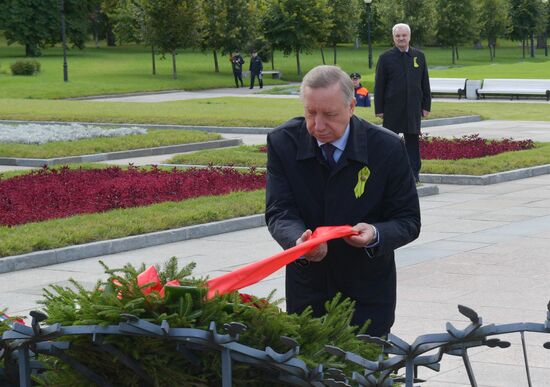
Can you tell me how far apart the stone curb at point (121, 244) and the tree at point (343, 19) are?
182 feet

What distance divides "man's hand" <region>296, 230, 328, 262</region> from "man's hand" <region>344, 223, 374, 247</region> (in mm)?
111

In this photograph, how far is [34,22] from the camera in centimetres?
7875

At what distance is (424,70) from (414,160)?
125 centimetres

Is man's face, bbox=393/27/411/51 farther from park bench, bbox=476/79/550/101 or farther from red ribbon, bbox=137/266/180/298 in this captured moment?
park bench, bbox=476/79/550/101

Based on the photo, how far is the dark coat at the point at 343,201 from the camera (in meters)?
4.41

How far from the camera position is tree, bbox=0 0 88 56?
7800 centimetres

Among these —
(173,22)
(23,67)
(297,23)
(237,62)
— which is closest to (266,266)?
(237,62)

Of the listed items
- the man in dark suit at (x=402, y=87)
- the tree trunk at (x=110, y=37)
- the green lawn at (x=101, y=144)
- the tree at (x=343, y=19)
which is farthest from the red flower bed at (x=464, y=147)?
the tree trunk at (x=110, y=37)

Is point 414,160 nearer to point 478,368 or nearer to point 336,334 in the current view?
point 478,368

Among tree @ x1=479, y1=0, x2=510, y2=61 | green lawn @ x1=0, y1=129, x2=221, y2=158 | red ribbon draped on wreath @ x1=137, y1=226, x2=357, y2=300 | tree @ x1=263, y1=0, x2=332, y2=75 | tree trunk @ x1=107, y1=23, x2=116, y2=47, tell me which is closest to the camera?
red ribbon draped on wreath @ x1=137, y1=226, x2=357, y2=300

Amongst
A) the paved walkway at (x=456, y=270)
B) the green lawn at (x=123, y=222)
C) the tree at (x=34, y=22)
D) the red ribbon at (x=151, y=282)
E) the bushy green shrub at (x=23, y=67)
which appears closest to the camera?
the red ribbon at (x=151, y=282)

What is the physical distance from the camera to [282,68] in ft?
241

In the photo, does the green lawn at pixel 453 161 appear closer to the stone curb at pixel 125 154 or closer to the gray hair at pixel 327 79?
the stone curb at pixel 125 154

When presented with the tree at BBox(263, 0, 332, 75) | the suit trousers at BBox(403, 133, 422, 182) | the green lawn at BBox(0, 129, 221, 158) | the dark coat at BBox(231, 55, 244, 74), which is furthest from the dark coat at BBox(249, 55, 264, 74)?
the suit trousers at BBox(403, 133, 422, 182)
